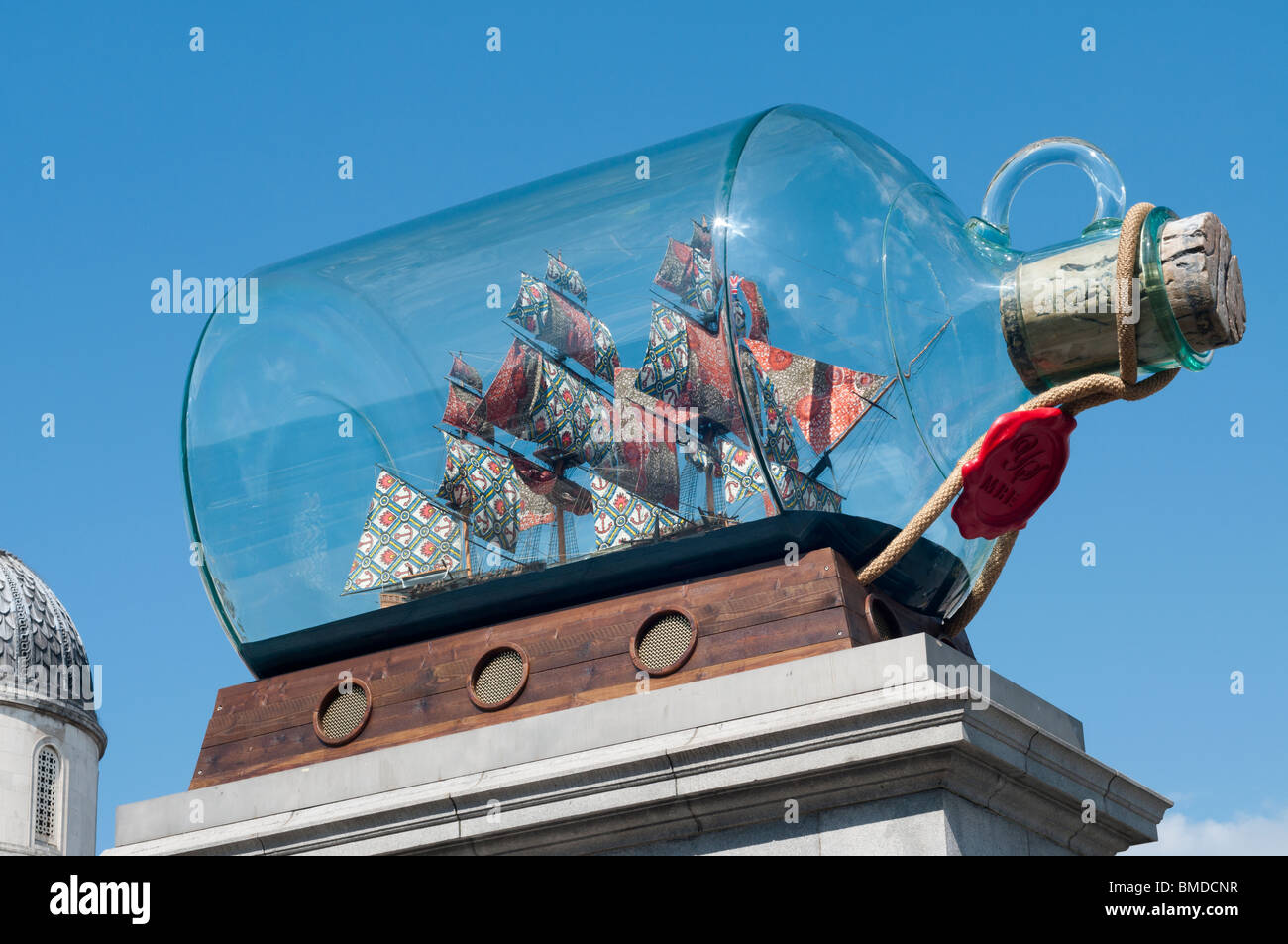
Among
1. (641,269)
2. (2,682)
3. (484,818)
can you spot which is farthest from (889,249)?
(2,682)

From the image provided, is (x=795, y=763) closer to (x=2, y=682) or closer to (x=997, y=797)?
(x=997, y=797)

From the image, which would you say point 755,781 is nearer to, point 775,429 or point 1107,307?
point 775,429

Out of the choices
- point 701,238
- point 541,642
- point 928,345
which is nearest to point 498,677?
point 541,642

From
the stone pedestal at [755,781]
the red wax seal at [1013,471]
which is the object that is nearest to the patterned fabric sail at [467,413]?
the stone pedestal at [755,781]

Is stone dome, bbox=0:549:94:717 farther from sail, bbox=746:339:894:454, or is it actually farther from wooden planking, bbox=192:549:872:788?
sail, bbox=746:339:894:454

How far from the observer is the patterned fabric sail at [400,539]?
11133mm

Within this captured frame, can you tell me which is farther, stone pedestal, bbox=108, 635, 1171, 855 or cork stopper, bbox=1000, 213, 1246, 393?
cork stopper, bbox=1000, 213, 1246, 393

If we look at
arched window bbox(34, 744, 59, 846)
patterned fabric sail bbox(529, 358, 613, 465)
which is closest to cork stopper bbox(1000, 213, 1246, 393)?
patterned fabric sail bbox(529, 358, 613, 465)

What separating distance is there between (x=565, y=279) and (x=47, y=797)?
46.0 m

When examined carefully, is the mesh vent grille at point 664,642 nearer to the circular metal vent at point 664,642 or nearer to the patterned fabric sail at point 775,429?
the circular metal vent at point 664,642

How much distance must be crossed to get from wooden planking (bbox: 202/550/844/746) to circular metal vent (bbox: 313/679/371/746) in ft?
0.19

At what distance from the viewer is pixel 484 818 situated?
32.4 feet

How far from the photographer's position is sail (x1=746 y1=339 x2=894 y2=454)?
10203 millimetres

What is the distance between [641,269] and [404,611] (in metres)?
2.32
